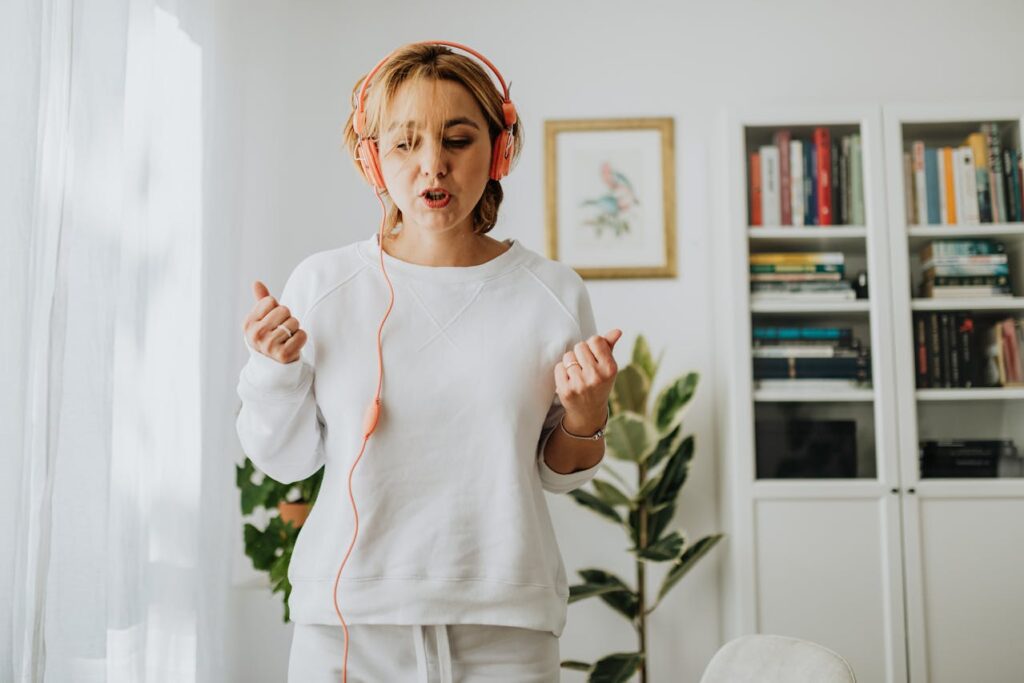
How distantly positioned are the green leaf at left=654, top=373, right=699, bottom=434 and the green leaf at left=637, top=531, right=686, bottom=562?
1.06 ft

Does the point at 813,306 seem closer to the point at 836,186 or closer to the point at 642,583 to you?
the point at 836,186

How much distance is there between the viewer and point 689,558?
2.50 meters

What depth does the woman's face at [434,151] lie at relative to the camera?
2.84 feet

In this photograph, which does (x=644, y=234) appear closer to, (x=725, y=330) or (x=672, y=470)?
(x=725, y=330)

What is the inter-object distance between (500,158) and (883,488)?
1987 mm

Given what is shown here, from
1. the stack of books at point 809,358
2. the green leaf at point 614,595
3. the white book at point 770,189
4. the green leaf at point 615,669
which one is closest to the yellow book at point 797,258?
the white book at point 770,189

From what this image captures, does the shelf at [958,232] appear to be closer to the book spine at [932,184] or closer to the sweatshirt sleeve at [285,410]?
the book spine at [932,184]

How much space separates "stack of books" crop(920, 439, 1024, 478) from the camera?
2469 millimetres

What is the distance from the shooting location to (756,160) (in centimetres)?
260

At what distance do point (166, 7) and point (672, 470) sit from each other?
1906 millimetres

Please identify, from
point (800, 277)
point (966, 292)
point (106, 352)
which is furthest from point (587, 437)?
point (966, 292)

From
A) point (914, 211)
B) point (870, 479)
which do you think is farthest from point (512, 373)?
point (914, 211)

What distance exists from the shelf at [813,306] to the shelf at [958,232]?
0.25 metres

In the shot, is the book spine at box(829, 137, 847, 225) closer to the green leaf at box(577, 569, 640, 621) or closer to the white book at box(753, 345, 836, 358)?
the white book at box(753, 345, 836, 358)
